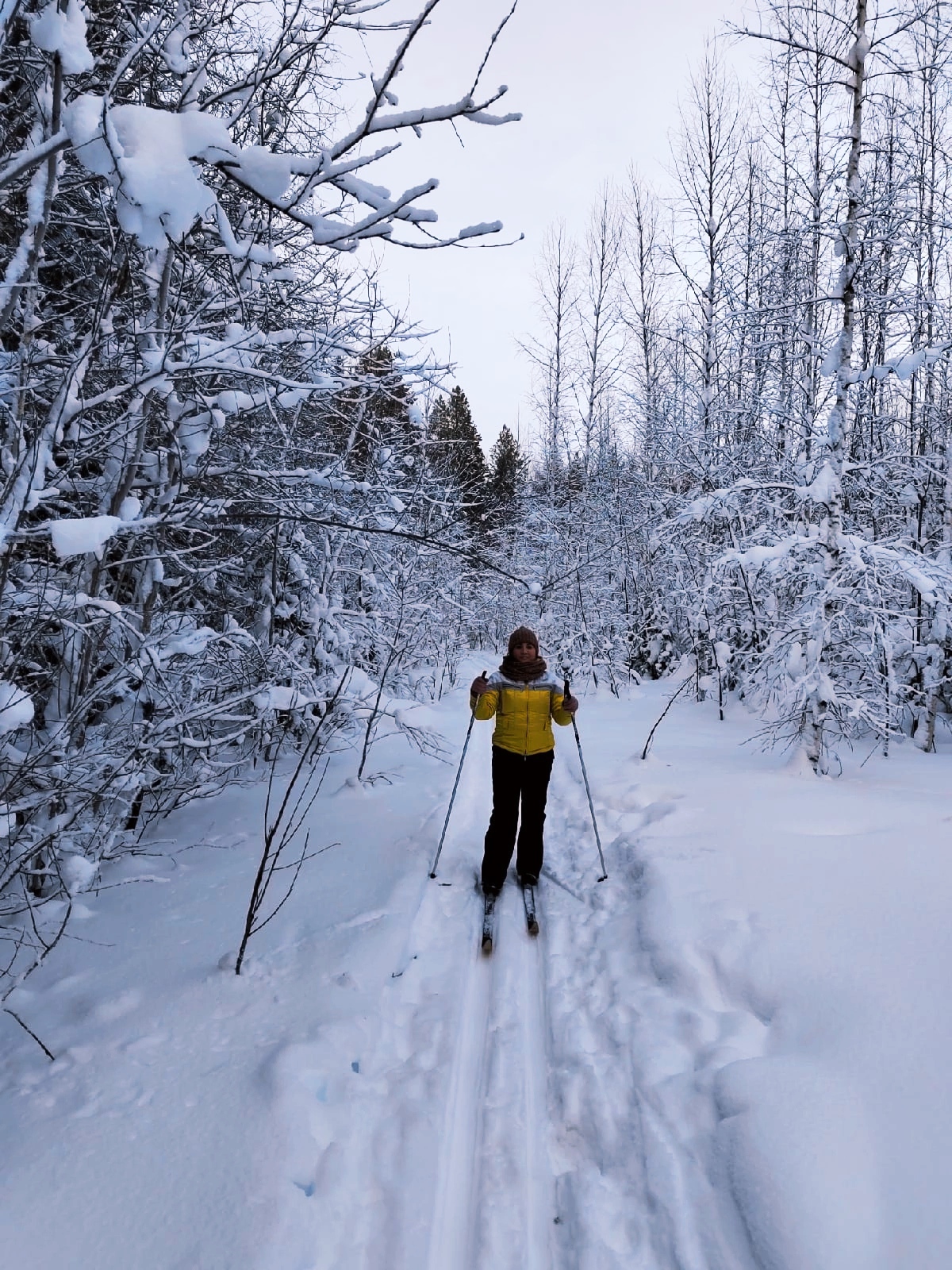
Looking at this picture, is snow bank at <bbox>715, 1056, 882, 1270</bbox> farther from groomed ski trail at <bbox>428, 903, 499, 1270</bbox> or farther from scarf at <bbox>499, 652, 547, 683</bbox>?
Result: scarf at <bbox>499, 652, 547, 683</bbox>

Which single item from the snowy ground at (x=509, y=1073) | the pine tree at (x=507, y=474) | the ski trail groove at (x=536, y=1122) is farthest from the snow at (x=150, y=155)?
the pine tree at (x=507, y=474)

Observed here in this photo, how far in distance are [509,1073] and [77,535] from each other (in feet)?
9.17

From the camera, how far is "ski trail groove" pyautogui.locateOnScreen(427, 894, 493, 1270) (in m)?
2.19

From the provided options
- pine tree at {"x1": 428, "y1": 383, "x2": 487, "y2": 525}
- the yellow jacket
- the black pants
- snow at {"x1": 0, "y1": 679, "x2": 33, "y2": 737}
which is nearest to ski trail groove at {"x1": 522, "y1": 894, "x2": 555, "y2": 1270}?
the black pants

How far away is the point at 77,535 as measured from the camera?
194cm

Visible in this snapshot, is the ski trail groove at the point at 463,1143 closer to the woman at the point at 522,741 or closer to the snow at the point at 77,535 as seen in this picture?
the woman at the point at 522,741

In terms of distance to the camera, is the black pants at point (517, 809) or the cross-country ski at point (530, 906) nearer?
the cross-country ski at point (530, 906)

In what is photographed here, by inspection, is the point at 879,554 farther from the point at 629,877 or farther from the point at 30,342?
the point at 30,342

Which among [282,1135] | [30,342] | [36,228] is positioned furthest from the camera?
[282,1135]

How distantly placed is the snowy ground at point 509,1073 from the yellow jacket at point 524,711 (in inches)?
43.1

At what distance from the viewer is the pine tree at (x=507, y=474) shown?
24.5 m

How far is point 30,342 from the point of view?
2.29 meters

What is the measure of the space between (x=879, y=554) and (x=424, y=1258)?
663 centimetres

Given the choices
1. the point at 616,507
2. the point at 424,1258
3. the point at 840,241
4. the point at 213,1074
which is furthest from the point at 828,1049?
the point at 616,507
